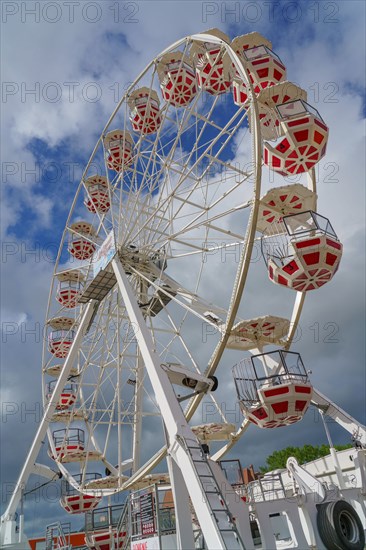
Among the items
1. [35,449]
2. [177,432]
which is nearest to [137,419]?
[35,449]

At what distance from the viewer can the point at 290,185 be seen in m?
12.4

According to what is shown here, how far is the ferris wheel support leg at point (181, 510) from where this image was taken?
8461 millimetres

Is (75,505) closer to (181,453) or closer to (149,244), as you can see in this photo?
(149,244)

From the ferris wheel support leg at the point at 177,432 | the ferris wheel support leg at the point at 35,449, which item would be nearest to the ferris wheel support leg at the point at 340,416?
the ferris wheel support leg at the point at 177,432

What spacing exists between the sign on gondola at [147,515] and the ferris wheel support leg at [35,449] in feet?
13.6

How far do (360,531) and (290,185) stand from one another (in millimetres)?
7475

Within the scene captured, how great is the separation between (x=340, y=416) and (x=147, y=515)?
5227mm

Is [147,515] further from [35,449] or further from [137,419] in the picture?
[137,419]

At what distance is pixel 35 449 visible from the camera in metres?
15.8

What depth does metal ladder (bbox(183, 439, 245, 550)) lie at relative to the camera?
7.13 meters

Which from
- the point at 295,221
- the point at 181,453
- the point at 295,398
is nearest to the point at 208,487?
the point at 181,453

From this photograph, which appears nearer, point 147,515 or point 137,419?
point 147,515

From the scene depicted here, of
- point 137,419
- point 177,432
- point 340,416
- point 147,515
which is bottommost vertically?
point 147,515

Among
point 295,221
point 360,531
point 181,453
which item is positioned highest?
point 295,221
